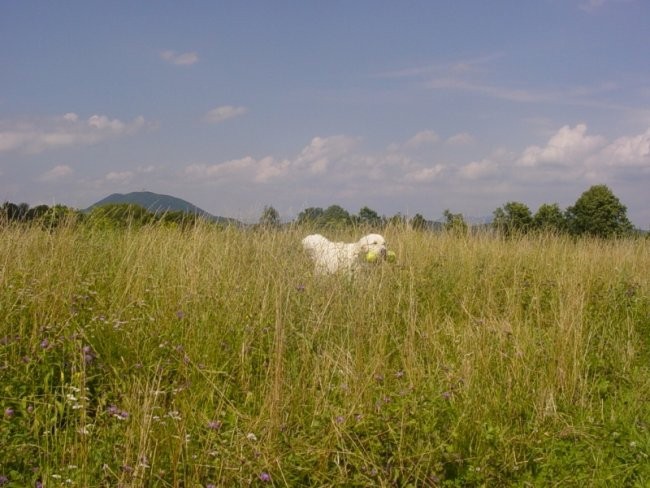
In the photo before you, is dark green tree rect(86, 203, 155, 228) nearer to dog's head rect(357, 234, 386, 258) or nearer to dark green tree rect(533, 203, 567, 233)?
dog's head rect(357, 234, 386, 258)

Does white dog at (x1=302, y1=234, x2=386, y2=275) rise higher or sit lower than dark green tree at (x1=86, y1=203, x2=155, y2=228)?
lower

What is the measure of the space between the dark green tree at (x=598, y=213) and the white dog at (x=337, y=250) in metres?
12.2

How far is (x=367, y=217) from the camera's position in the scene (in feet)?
31.6

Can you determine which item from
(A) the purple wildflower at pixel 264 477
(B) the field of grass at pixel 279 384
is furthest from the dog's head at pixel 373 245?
(A) the purple wildflower at pixel 264 477

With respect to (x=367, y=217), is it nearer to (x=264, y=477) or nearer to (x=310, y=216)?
(x=310, y=216)

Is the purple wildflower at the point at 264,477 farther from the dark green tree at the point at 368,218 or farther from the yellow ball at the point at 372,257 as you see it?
the dark green tree at the point at 368,218

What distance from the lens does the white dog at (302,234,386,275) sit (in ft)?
18.7

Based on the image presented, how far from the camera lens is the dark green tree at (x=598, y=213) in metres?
16.6

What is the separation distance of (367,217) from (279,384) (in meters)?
7.10

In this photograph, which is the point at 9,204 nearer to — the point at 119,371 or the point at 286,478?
the point at 119,371

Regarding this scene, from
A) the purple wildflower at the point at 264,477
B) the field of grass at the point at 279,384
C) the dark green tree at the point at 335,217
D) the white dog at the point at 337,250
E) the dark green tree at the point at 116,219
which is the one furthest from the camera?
the dark green tree at the point at 335,217

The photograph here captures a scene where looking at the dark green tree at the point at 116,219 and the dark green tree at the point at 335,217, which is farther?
the dark green tree at the point at 335,217

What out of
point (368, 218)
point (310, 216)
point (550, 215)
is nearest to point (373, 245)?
point (310, 216)

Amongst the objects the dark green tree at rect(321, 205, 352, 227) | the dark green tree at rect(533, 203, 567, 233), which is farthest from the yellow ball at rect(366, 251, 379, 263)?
the dark green tree at rect(533, 203, 567, 233)
